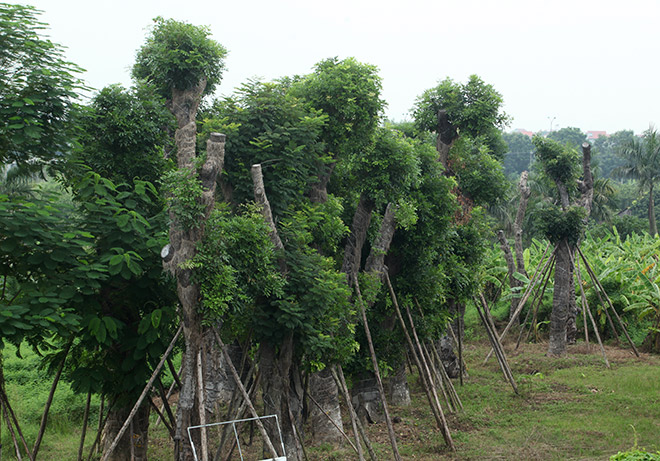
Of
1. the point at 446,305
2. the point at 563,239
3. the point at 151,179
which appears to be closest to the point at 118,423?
the point at 151,179

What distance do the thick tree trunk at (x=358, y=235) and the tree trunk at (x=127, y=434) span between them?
4.42 m

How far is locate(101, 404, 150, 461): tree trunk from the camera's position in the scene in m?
10.3

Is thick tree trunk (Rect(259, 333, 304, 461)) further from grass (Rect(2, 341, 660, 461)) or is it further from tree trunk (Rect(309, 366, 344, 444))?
tree trunk (Rect(309, 366, 344, 444))

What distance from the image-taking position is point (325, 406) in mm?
11789

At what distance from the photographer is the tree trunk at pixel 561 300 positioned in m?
19.7

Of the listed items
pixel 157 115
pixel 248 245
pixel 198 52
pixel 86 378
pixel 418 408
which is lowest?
pixel 418 408

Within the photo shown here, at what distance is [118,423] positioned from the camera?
419 inches

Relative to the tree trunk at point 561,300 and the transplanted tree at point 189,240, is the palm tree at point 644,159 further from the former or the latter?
the transplanted tree at point 189,240

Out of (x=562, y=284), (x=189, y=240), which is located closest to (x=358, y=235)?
(x=189, y=240)

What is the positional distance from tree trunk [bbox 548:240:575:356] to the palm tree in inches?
938

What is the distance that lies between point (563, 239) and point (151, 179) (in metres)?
13.6

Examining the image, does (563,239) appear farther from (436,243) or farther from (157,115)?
(157,115)

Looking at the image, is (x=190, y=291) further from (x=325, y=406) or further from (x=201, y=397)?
(x=325, y=406)

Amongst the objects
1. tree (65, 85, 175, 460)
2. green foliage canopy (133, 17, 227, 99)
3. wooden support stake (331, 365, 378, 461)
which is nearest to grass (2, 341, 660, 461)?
wooden support stake (331, 365, 378, 461)
